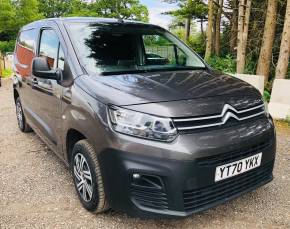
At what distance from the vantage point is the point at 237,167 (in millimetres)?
2879

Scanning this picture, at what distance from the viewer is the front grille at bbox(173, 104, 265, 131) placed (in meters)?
2.70

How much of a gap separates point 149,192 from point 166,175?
0.20 m

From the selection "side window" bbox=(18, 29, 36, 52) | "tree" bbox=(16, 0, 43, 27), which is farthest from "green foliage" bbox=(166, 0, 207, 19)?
"tree" bbox=(16, 0, 43, 27)

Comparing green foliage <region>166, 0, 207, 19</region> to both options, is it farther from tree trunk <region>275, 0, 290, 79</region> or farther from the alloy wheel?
the alloy wheel

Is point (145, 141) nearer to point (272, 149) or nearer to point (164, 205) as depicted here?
point (164, 205)

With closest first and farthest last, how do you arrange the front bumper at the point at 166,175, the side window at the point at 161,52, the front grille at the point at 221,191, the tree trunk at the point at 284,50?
the front bumper at the point at 166,175
the front grille at the point at 221,191
the side window at the point at 161,52
the tree trunk at the point at 284,50

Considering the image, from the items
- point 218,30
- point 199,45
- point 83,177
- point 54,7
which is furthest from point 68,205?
point 54,7

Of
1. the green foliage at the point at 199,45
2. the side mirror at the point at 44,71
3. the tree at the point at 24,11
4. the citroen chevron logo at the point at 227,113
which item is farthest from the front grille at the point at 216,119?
the tree at the point at 24,11

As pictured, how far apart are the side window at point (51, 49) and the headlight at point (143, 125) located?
1.19 meters

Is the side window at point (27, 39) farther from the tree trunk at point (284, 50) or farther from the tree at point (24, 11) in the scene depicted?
the tree at point (24, 11)

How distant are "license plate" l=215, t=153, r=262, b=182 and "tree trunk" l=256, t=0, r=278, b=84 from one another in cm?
667

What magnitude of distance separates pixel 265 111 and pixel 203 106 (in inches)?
33.5

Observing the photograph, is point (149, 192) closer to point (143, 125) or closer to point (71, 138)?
point (143, 125)

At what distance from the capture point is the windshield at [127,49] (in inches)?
142
